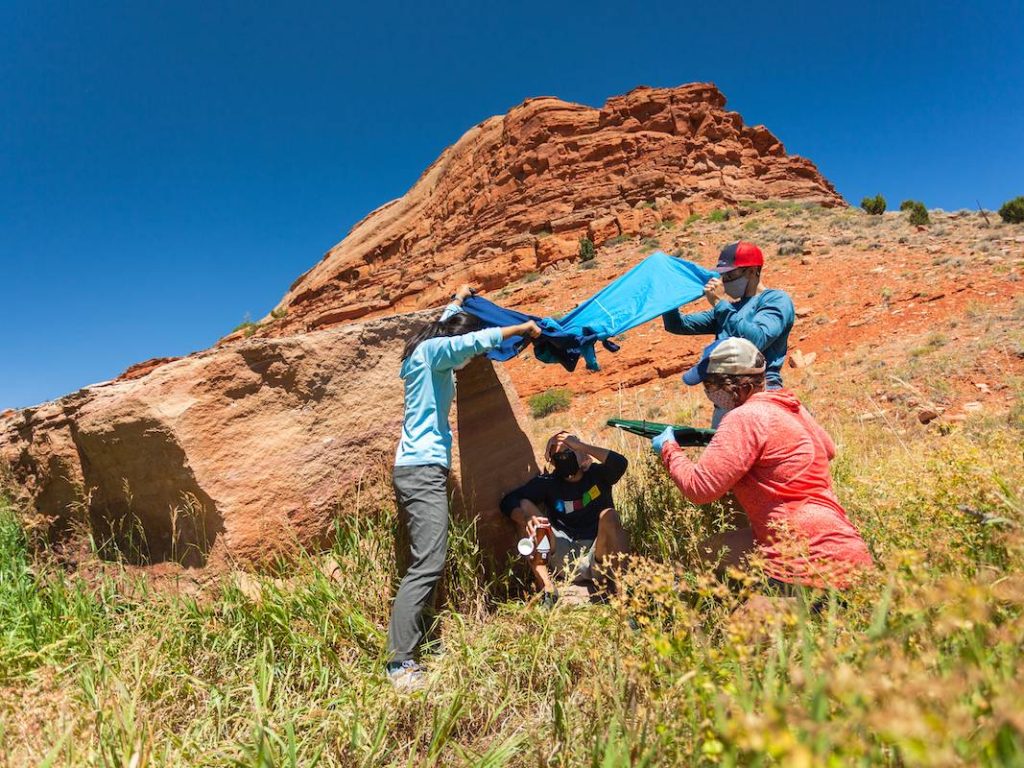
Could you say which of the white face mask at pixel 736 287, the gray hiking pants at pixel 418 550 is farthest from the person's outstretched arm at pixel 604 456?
the white face mask at pixel 736 287

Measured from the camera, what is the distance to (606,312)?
4457 mm

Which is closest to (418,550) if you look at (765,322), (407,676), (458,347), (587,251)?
(407,676)

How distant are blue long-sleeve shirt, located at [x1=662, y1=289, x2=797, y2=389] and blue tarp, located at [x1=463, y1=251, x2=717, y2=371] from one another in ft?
2.01

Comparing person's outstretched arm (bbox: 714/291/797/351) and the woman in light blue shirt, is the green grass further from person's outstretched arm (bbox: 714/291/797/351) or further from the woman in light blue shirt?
person's outstretched arm (bbox: 714/291/797/351)

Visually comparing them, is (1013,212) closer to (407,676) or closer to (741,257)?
(741,257)

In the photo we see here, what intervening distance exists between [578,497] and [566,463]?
0.25 meters

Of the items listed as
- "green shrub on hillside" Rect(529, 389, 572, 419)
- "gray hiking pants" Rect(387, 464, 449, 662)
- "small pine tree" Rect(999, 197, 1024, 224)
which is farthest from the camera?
"small pine tree" Rect(999, 197, 1024, 224)

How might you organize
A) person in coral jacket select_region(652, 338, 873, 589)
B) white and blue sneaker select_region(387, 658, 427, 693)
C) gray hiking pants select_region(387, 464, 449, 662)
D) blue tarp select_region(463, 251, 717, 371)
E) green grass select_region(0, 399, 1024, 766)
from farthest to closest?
1. blue tarp select_region(463, 251, 717, 371)
2. gray hiking pants select_region(387, 464, 449, 662)
3. white and blue sneaker select_region(387, 658, 427, 693)
4. person in coral jacket select_region(652, 338, 873, 589)
5. green grass select_region(0, 399, 1024, 766)

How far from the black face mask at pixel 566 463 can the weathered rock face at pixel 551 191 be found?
1169 inches

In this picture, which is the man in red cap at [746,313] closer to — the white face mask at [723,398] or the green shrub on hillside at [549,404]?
the white face mask at [723,398]

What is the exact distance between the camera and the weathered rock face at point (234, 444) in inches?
124

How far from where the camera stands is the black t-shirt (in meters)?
3.69

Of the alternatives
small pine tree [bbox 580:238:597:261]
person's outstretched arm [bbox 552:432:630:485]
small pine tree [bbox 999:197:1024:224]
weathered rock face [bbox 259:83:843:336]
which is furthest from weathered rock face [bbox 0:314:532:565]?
weathered rock face [bbox 259:83:843:336]

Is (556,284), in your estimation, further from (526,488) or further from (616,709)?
(616,709)
